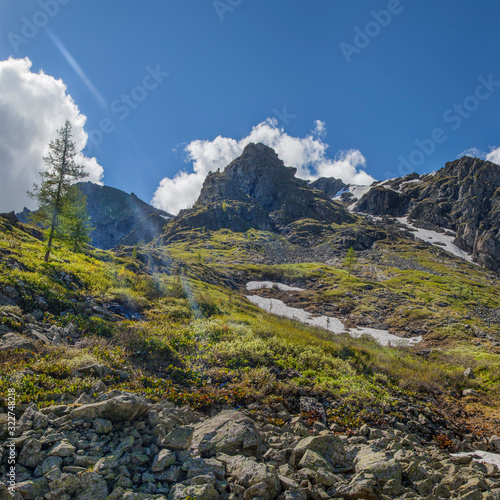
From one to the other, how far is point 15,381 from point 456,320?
5248cm

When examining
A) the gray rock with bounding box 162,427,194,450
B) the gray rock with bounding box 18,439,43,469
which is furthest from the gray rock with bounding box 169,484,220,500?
the gray rock with bounding box 18,439,43,469

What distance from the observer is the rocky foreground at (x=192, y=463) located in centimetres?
466

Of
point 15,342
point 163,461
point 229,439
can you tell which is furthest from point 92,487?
point 15,342

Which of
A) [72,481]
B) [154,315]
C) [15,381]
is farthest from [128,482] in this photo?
[154,315]

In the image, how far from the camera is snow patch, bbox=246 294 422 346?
120ft

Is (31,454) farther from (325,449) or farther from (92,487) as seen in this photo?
(325,449)

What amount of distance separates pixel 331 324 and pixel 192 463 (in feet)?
137

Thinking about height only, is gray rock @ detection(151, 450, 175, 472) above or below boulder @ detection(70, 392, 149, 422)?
below

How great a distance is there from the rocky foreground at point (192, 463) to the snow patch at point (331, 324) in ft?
88.3

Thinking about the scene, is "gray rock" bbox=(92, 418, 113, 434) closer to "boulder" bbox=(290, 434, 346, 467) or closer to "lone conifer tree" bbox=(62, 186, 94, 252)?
"boulder" bbox=(290, 434, 346, 467)

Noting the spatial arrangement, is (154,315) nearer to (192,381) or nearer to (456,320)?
(192,381)

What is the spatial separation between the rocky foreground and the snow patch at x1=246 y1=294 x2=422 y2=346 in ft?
88.3

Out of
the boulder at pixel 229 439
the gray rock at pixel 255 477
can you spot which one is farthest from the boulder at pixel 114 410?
the gray rock at pixel 255 477

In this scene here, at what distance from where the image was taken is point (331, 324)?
43.9 meters
